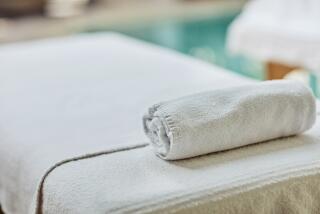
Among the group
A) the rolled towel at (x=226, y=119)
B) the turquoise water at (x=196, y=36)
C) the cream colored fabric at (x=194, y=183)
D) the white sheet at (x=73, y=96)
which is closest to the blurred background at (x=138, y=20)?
the turquoise water at (x=196, y=36)

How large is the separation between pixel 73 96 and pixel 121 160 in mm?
604

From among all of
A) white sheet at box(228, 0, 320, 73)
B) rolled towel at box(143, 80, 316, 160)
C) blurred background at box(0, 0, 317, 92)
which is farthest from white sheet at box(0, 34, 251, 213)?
blurred background at box(0, 0, 317, 92)

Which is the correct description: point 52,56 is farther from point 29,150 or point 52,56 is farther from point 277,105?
point 277,105

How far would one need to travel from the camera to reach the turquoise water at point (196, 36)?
4.31m

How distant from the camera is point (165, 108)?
1.30 meters

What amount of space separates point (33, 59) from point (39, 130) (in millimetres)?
895

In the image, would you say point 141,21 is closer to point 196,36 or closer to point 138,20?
point 138,20

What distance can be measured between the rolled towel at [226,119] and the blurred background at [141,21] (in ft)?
9.14

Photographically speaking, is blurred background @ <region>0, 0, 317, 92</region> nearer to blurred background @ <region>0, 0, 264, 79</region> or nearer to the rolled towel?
blurred background @ <region>0, 0, 264, 79</region>

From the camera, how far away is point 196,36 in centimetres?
495

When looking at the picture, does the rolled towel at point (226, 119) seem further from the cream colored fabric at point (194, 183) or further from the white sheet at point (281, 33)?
the white sheet at point (281, 33)

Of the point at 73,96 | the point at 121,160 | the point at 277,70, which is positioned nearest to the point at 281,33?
the point at 277,70

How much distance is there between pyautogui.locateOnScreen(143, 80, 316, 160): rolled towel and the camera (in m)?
1.25

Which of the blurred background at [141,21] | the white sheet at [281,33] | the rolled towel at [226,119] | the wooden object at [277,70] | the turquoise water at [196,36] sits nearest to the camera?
the rolled towel at [226,119]
